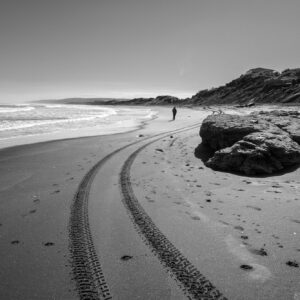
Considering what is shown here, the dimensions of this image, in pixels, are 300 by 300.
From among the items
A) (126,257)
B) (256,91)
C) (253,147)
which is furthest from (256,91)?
(126,257)

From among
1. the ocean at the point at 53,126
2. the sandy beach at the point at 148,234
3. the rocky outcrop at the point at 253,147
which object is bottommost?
the ocean at the point at 53,126

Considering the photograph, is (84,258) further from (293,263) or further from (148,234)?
(293,263)

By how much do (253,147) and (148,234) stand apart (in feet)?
18.1

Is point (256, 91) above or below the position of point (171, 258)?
above

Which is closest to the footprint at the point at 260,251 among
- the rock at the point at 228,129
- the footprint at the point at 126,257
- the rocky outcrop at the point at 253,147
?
the footprint at the point at 126,257

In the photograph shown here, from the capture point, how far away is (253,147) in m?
8.86

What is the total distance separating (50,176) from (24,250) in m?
4.48

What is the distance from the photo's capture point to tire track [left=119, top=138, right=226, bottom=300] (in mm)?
3217

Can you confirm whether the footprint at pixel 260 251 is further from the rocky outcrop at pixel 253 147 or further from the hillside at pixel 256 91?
the hillside at pixel 256 91

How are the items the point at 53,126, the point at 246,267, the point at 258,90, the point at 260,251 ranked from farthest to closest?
1. the point at 258,90
2. the point at 53,126
3. the point at 260,251
4. the point at 246,267

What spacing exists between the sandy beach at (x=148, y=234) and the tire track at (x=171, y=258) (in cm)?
1

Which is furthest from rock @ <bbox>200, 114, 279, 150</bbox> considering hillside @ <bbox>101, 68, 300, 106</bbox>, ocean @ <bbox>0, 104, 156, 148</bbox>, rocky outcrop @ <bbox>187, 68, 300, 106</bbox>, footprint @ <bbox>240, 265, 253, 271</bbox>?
rocky outcrop @ <bbox>187, 68, 300, 106</bbox>

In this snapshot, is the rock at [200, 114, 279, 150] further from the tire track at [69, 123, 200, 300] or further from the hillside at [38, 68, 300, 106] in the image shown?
the hillside at [38, 68, 300, 106]

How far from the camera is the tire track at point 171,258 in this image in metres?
3.22
